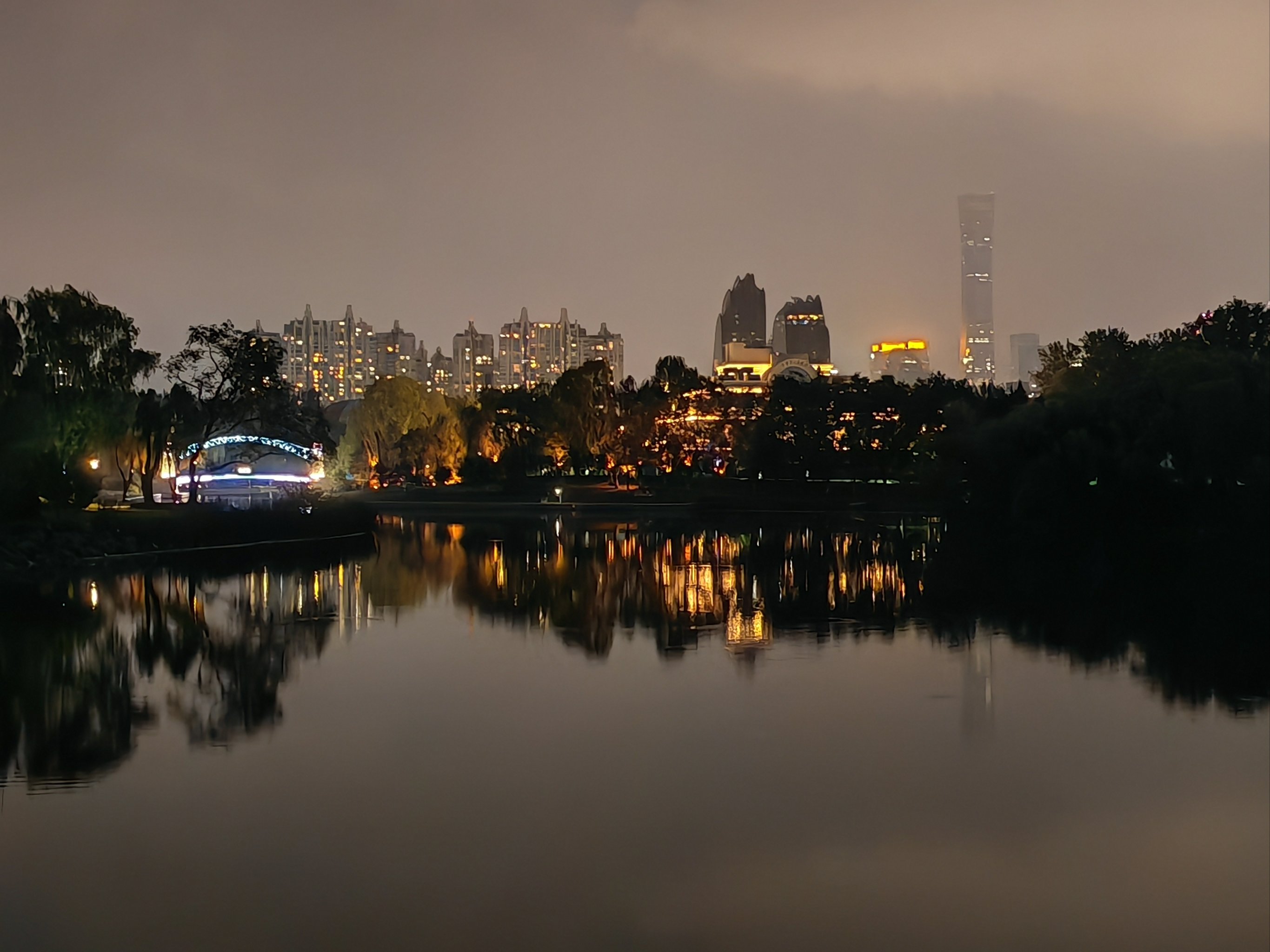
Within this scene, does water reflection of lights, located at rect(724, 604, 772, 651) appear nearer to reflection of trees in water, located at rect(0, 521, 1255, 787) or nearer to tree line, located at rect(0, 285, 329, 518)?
reflection of trees in water, located at rect(0, 521, 1255, 787)

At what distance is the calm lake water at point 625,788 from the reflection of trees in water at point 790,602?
254 mm

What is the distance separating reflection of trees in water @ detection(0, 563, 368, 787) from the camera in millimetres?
14852

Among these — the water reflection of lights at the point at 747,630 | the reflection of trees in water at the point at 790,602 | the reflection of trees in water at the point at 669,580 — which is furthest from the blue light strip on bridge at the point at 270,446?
the water reflection of lights at the point at 747,630

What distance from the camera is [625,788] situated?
42.9 ft

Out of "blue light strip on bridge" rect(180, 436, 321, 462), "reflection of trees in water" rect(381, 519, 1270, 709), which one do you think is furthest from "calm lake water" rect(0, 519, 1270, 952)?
"blue light strip on bridge" rect(180, 436, 321, 462)

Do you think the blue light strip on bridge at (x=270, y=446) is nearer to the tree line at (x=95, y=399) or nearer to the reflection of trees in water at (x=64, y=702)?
the tree line at (x=95, y=399)

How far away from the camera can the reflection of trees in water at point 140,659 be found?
1485 cm

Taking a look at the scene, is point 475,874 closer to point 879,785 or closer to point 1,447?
point 879,785

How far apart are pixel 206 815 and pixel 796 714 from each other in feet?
24.5

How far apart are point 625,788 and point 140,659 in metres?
10.8

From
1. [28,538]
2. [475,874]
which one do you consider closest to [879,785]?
[475,874]

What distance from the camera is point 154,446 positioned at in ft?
166

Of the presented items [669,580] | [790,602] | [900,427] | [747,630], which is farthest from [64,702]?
[900,427]

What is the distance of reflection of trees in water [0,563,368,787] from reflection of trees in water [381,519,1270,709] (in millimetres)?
3455
